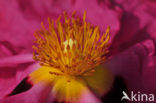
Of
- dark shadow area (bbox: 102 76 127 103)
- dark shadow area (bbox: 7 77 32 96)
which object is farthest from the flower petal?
dark shadow area (bbox: 7 77 32 96)

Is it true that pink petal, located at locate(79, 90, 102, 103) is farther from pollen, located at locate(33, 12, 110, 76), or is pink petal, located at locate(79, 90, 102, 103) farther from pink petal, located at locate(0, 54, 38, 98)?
pink petal, located at locate(0, 54, 38, 98)

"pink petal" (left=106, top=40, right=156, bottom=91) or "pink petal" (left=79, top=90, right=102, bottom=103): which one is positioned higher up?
"pink petal" (left=106, top=40, right=156, bottom=91)

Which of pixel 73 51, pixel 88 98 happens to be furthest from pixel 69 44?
pixel 88 98

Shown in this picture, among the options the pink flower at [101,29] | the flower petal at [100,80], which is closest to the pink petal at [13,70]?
the pink flower at [101,29]

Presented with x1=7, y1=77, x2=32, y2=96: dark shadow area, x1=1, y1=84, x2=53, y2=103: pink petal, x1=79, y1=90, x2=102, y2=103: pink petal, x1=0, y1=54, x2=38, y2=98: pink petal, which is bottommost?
x1=79, y1=90, x2=102, y2=103: pink petal

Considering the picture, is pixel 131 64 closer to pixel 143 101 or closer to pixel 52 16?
pixel 143 101

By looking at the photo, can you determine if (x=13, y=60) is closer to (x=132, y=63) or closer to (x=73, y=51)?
(x=73, y=51)

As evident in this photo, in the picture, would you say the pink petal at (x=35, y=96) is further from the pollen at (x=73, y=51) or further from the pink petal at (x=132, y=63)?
the pink petal at (x=132, y=63)

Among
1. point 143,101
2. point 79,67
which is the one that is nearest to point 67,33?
point 79,67

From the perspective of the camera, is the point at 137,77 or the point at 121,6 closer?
the point at 137,77
